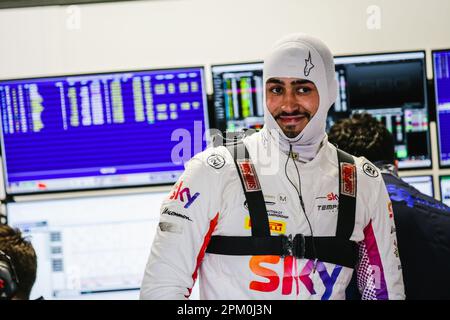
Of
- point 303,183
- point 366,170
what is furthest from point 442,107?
point 303,183

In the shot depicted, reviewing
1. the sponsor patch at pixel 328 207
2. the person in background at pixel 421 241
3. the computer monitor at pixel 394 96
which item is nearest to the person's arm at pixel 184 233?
the sponsor patch at pixel 328 207

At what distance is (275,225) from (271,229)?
15mm

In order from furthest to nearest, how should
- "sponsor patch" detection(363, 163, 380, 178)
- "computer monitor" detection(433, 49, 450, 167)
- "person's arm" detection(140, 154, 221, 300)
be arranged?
"computer monitor" detection(433, 49, 450, 167) < "sponsor patch" detection(363, 163, 380, 178) < "person's arm" detection(140, 154, 221, 300)

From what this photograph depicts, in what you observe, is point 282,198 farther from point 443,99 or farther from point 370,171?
point 443,99

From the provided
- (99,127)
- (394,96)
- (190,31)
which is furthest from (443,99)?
(99,127)


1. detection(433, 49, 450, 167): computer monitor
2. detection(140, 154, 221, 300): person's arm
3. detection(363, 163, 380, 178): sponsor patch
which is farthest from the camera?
detection(433, 49, 450, 167): computer monitor

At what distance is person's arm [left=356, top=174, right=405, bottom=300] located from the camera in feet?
4.70

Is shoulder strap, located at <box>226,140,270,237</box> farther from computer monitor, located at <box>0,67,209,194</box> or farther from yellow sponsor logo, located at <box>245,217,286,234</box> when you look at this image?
computer monitor, located at <box>0,67,209,194</box>

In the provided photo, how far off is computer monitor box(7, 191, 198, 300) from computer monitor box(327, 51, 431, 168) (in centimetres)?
80

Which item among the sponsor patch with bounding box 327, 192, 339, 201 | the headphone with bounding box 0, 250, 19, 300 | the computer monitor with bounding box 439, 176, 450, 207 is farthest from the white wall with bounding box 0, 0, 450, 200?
the headphone with bounding box 0, 250, 19, 300

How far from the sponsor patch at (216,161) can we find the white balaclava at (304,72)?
155 millimetres

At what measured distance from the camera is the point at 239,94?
7.29 feet
